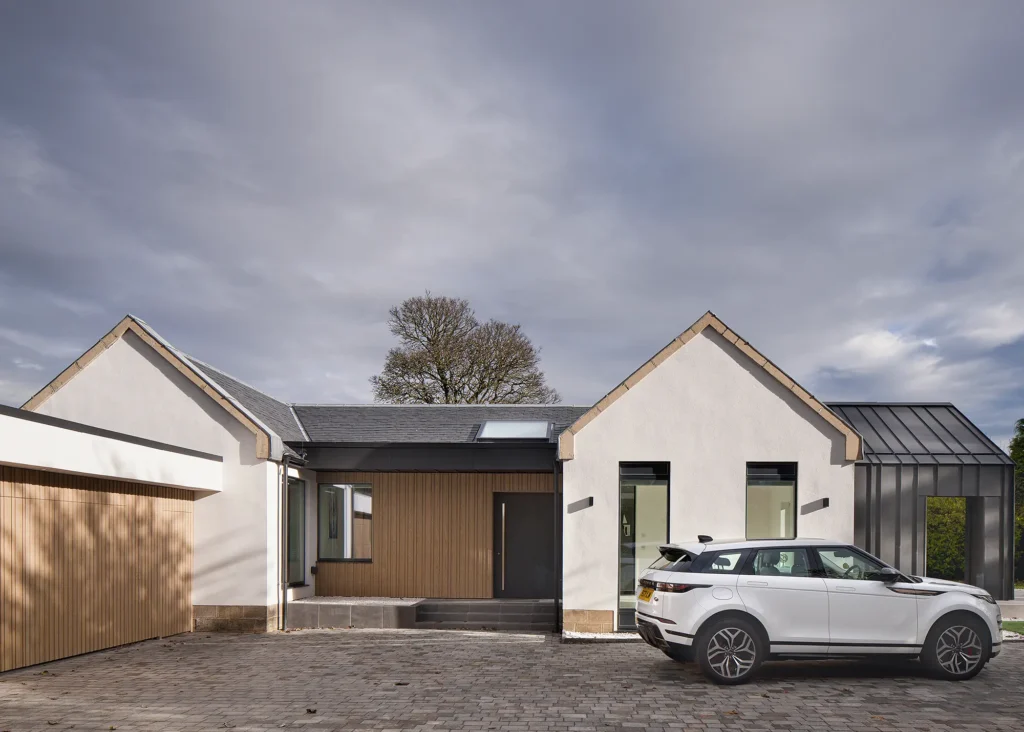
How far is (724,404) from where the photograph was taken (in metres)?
13.9

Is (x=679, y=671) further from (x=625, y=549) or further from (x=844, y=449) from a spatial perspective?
(x=844, y=449)

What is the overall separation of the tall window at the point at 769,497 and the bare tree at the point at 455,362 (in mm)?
18721

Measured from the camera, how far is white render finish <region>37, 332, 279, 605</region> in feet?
47.4

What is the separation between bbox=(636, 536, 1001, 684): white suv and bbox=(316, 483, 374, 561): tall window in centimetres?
902

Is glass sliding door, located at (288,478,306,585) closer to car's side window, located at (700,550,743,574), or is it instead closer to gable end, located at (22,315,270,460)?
gable end, located at (22,315,270,460)

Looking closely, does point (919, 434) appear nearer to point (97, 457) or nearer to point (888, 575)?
point (888, 575)

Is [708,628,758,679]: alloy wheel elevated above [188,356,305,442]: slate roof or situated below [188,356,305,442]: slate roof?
below

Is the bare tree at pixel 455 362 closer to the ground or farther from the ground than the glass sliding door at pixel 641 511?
farther from the ground

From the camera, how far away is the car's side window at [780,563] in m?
9.96

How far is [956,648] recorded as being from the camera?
991 cm

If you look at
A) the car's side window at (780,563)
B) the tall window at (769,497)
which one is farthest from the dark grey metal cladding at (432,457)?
the car's side window at (780,563)

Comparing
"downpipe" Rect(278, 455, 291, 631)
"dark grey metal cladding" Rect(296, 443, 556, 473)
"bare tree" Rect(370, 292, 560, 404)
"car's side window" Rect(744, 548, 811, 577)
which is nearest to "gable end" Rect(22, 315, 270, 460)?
"downpipe" Rect(278, 455, 291, 631)

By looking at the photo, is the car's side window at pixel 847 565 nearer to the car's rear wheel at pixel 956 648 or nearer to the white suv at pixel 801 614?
the white suv at pixel 801 614

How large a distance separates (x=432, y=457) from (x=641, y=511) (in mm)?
4087
